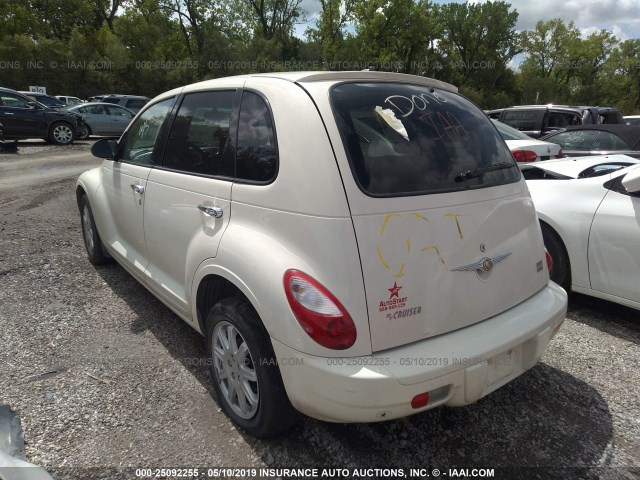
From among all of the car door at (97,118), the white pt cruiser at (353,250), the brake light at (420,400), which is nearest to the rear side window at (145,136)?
the white pt cruiser at (353,250)

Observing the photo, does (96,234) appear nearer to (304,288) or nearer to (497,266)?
(304,288)

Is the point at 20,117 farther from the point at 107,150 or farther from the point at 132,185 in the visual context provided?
the point at 132,185

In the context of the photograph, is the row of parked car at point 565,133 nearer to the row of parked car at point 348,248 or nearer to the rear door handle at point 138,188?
the row of parked car at point 348,248

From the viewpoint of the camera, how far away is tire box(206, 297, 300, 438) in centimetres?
210

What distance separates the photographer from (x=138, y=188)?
3.26 m

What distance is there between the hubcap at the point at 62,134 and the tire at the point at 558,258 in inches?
601

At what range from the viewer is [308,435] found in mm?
2377

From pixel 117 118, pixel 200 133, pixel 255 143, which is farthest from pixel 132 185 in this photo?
pixel 117 118

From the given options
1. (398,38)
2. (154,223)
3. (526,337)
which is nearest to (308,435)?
(526,337)

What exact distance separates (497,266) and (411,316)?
0.60 metres

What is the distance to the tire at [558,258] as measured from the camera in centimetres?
377

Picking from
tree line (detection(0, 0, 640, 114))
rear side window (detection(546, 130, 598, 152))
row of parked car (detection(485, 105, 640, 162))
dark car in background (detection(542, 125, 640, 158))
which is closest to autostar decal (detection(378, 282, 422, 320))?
row of parked car (detection(485, 105, 640, 162))

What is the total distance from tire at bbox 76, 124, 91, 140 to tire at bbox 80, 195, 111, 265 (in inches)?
505

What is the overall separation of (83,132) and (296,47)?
36672 mm
